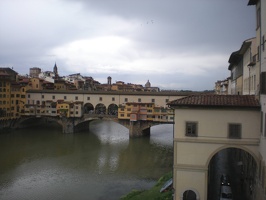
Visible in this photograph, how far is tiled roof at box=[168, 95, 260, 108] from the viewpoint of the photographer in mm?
13539

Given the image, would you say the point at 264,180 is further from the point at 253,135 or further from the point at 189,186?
the point at 189,186

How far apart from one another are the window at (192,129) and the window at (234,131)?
5.20 feet

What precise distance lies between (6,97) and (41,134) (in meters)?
9.84

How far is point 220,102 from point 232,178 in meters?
9.51

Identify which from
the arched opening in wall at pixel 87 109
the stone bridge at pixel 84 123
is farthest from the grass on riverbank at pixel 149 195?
the arched opening in wall at pixel 87 109

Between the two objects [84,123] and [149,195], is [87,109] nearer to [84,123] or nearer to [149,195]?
[84,123]

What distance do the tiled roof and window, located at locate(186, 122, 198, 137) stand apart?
36.8 inches

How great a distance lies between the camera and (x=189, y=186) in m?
13.9

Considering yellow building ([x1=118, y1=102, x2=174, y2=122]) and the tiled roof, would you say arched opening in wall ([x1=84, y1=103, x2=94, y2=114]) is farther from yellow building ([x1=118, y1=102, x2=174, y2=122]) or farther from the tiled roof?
the tiled roof

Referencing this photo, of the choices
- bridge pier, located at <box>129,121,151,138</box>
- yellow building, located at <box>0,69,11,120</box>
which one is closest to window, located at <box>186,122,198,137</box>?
bridge pier, located at <box>129,121,151,138</box>

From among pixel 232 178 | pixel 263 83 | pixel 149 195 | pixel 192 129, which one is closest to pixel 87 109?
pixel 232 178

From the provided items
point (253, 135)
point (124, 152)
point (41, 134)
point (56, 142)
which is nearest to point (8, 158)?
point (56, 142)

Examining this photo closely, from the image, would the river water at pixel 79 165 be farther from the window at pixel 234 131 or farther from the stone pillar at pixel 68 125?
the window at pixel 234 131

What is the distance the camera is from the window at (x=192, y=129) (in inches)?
550
